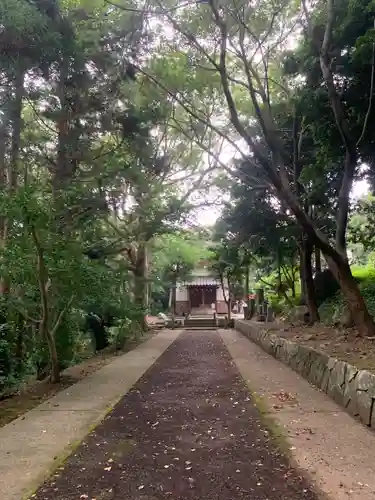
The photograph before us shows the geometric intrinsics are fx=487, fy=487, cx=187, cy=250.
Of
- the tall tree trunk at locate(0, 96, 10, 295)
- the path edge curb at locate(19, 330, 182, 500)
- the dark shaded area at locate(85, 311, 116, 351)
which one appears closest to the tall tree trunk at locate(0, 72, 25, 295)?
the tall tree trunk at locate(0, 96, 10, 295)

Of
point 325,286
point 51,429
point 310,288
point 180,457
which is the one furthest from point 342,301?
point 180,457

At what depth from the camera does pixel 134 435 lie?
4.95 m

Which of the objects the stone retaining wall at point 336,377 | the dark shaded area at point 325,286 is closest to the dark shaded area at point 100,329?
the stone retaining wall at point 336,377

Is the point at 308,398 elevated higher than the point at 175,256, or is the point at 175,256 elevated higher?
the point at 175,256

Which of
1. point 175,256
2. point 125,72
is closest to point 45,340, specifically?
point 125,72

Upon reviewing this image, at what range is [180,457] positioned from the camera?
420 cm

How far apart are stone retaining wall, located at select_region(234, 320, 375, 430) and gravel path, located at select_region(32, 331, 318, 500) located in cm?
Answer: 116

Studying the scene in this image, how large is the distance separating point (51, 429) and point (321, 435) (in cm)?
284

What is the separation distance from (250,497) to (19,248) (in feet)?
16.8

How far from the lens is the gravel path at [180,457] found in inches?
136

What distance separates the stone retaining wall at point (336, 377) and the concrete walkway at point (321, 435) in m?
0.13

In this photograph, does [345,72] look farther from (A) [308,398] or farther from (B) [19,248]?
(B) [19,248]

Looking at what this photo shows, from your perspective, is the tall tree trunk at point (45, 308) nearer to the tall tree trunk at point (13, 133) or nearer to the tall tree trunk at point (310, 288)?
the tall tree trunk at point (13, 133)

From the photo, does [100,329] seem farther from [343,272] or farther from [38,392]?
[343,272]
